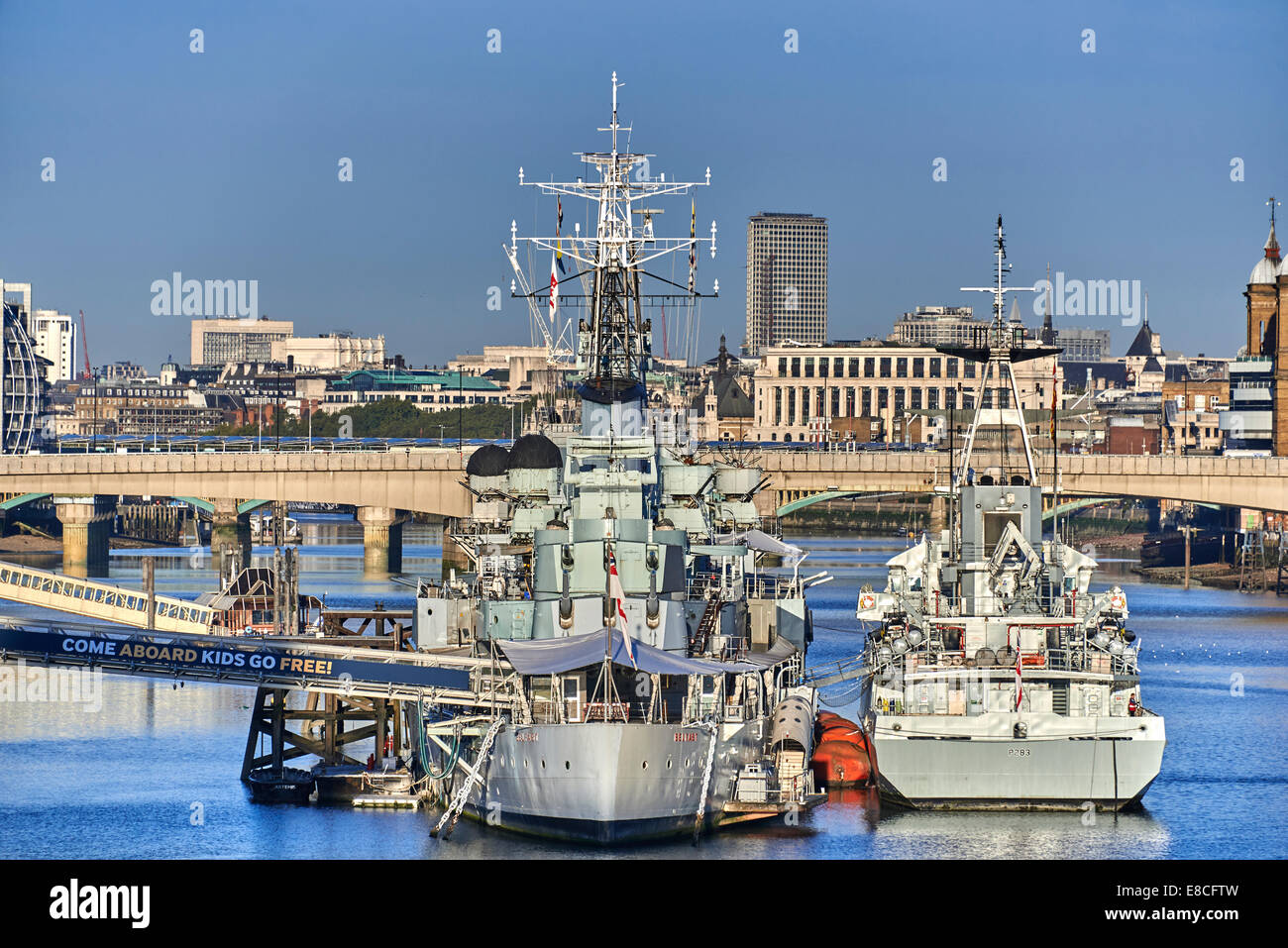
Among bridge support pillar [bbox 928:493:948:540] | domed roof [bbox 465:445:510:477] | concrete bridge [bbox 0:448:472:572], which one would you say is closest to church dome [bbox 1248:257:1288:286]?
bridge support pillar [bbox 928:493:948:540]

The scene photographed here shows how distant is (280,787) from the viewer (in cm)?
6312

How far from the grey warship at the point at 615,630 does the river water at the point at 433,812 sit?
1.31m

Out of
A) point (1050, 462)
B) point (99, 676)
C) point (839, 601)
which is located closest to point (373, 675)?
point (99, 676)

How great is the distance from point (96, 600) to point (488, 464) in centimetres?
1745

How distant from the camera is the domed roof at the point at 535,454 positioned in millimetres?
76250

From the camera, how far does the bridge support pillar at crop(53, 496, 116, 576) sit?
166125mm

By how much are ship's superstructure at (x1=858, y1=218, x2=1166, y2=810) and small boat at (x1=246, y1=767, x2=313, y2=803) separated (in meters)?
16.6

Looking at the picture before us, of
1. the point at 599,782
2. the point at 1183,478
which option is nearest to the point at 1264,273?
the point at 1183,478

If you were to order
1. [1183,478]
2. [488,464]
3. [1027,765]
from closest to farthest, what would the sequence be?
[1027,765]
[488,464]
[1183,478]

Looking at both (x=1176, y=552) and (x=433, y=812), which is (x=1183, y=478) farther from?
(x=433, y=812)

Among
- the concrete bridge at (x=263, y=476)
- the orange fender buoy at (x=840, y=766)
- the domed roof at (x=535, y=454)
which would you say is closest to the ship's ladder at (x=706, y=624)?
the orange fender buoy at (x=840, y=766)

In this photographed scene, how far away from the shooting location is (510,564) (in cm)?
6600

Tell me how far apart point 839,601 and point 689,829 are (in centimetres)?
6400
